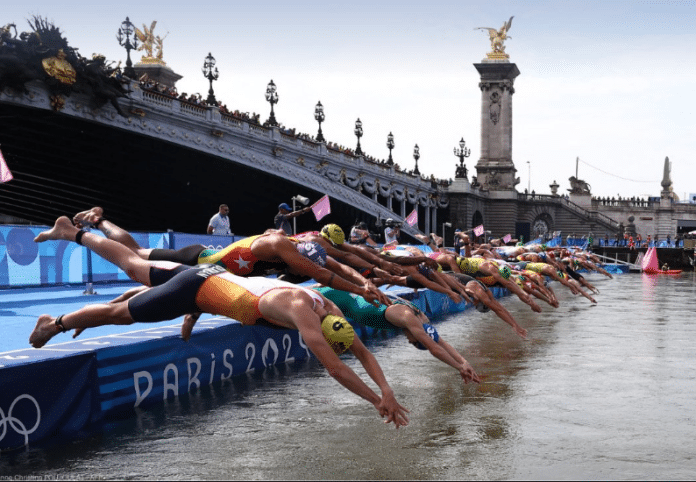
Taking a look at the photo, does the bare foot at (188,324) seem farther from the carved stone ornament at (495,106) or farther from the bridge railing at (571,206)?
the bridge railing at (571,206)

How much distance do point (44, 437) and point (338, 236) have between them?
13.0 feet

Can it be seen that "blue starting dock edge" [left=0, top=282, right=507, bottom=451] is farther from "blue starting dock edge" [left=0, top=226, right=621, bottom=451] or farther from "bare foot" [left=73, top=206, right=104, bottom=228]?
"bare foot" [left=73, top=206, right=104, bottom=228]

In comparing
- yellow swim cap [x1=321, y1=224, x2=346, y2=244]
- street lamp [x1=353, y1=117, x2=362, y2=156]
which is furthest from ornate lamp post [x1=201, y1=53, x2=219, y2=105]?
yellow swim cap [x1=321, y1=224, x2=346, y2=244]

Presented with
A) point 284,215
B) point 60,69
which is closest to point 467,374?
point 284,215

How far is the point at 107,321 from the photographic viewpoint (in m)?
7.09

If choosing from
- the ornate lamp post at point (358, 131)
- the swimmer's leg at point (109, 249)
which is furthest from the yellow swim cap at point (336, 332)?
the ornate lamp post at point (358, 131)

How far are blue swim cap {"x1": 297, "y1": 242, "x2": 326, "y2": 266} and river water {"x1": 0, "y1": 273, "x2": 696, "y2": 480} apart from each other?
1499 mm

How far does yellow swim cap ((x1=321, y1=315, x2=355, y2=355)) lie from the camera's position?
6.29 m

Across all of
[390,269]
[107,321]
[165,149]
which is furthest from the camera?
[165,149]

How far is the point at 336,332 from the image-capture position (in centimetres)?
629

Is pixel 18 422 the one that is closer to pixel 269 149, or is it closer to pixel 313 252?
pixel 313 252

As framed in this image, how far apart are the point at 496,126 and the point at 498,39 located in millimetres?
9633

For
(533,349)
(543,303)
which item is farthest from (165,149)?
(533,349)

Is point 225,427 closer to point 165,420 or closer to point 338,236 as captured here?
point 165,420
